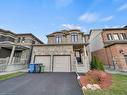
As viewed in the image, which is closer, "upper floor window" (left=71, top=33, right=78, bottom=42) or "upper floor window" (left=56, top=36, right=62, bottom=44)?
"upper floor window" (left=71, top=33, right=78, bottom=42)

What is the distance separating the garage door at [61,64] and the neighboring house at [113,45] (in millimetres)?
7761

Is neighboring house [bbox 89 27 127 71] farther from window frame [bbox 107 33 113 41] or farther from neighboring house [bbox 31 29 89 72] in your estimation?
neighboring house [bbox 31 29 89 72]

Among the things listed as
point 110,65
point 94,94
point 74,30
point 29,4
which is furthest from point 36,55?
point 110,65

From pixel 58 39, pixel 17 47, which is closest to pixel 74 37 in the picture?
pixel 58 39

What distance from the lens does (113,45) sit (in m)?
14.0

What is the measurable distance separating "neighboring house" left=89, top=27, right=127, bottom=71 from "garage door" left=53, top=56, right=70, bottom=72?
776 cm

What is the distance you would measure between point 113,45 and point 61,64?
9.41 meters

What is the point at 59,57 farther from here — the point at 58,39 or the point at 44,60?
the point at 58,39

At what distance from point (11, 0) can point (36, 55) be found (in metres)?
8.95

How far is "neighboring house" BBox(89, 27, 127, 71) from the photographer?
42.6 ft

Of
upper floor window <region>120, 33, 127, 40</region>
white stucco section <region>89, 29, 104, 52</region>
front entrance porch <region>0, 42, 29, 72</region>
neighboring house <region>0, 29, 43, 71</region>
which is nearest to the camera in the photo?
front entrance porch <region>0, 42, 29, 72</region>

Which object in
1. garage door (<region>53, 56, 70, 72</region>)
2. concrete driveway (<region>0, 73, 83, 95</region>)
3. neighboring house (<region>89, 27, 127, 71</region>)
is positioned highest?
→ neighboring house (<region>89, 27, 127, 71</region>)

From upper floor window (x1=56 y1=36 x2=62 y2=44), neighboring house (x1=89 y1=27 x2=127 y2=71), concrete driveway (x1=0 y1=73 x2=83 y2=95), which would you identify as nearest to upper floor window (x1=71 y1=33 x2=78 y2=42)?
upper floor window (x1=56 y1=36 x2=62 y2=44)

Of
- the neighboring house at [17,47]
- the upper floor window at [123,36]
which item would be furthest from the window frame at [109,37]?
the neighboring house at [17,47]
